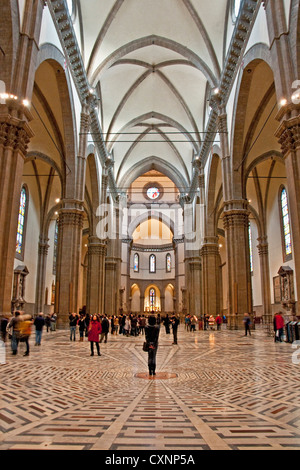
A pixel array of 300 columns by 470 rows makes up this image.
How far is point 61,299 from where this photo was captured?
1903cm

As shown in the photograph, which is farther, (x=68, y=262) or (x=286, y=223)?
(x=286, y=223)

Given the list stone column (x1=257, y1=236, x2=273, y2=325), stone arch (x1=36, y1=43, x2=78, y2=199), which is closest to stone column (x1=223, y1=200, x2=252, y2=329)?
stone arch (x1=36, y1=43, x2=78, y2=199)

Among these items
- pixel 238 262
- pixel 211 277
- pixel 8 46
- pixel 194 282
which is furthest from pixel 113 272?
pixel 8 46

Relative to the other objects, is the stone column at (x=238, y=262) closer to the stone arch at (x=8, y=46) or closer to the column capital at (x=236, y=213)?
the column capital at (x=236, y=213)

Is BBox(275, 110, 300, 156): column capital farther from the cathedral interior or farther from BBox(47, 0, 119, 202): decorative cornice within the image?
BBox(47, 0, 119, 202): decorative cornice

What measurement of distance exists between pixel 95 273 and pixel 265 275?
13553 millimetres

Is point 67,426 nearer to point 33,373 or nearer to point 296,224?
point 33,373

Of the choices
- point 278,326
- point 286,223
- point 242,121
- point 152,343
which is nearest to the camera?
point 152,343

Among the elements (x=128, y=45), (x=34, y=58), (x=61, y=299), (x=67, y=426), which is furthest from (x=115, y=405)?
(x=128, y=45)

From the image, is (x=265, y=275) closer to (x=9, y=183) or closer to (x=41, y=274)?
Answer: (x=41, y=274)

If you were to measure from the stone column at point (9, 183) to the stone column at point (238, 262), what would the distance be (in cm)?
1189

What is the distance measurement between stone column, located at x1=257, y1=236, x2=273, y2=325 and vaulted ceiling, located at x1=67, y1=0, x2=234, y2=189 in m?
9.47

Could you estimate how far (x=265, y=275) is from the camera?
29.6m

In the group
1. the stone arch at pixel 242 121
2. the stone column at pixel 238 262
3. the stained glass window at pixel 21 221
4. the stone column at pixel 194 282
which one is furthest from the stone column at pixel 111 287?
the stone arch at pixel 242 121
